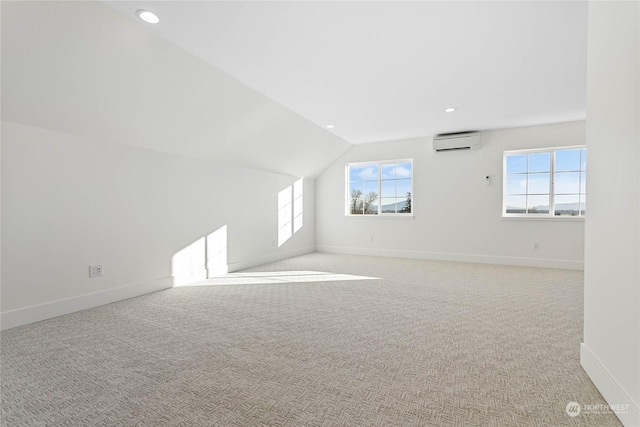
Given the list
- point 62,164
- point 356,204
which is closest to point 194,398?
point 62,164

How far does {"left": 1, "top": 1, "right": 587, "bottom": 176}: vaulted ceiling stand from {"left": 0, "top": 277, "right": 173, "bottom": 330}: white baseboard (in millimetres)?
1668

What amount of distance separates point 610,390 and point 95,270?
425cm

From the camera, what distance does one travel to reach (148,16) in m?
2.41

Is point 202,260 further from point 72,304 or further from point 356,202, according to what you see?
point 356,202

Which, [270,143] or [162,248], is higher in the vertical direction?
[270,143]

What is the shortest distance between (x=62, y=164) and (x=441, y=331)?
3.85 m

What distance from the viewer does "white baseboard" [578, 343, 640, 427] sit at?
55.5 inches

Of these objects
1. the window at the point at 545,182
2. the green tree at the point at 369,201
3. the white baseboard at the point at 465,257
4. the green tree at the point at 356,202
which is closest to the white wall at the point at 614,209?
the white baseboard at the point at 465,257

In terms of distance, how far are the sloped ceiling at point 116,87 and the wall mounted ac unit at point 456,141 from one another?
318 centimetres

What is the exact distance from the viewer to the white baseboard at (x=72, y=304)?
8.79 ft

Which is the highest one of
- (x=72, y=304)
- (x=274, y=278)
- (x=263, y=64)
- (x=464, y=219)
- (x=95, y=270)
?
(x=263, y=64)

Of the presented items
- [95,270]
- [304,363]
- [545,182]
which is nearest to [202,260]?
[95,270]

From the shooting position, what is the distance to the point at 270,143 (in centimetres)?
519

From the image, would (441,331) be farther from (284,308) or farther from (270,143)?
(270,143)
